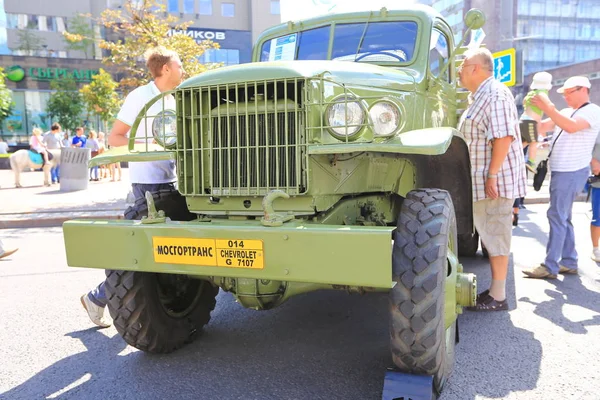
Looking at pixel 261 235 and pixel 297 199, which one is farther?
pixel 297 199

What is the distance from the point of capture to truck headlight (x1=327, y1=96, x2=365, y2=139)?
279 centimetres

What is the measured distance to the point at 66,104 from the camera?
33.7 m

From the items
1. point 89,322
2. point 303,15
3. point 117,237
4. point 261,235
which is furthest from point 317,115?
point 89,322

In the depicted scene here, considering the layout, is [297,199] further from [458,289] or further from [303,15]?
[303,15]

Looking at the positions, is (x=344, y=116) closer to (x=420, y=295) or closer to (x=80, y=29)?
(x=420, y=295)

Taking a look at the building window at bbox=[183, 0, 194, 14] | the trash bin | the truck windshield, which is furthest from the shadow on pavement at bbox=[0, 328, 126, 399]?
the building window at bbox=[183, 0, 194, 14]

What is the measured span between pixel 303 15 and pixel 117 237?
10.2ft

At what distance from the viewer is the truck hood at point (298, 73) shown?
2727 millimetres

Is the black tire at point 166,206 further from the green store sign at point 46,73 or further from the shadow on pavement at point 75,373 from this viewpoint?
the green store sign at point 46,73

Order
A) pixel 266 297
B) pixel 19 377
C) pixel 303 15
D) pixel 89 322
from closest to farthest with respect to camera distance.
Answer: pixel 266 297 < pixel 19 377 < pixel 89 322 < pixel 303 15

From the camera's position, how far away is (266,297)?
3.02 metres

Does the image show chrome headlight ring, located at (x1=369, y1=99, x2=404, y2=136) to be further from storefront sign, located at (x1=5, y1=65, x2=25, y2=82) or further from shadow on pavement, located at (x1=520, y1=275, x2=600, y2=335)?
storefront sign, located at (x1=5, y1=65, x2=25, y2=82)

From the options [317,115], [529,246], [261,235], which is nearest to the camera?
[261,235]

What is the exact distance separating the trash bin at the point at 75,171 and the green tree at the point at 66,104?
70.7 feet
